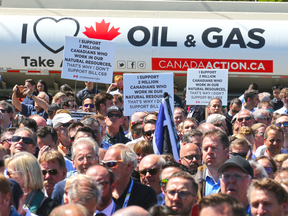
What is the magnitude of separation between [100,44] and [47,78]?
5639mm

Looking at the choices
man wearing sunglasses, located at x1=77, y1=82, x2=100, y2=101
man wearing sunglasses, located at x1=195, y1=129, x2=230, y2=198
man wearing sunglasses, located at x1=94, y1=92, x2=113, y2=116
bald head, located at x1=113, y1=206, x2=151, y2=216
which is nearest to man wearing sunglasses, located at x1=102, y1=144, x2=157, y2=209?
man wearing sunglasses, located at x1=195, y1=129, x2=230, y2=198

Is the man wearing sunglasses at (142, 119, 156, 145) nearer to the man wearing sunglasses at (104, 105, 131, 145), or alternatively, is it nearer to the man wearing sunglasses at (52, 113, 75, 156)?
the man wearing sunglasses at (104, 105, 131, 145)

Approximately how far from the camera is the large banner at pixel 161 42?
13898 millimetres

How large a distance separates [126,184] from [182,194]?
94 centimetres

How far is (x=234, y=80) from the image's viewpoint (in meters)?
14.4

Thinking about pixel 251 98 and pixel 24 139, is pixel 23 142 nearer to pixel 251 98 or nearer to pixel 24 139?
pixel 24 139

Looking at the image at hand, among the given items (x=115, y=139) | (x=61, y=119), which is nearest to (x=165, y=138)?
(x=115, y=139)

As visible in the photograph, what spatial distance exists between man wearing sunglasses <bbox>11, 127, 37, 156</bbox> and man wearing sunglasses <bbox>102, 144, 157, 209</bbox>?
137 cm

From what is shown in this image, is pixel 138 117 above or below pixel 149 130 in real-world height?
above

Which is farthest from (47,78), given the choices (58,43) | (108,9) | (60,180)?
(60,180)

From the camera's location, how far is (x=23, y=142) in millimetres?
5797

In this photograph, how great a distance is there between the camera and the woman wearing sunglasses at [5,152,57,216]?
410 cm

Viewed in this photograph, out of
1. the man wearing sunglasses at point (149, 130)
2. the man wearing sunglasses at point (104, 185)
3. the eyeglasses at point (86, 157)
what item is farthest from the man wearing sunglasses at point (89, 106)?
the man wearing sunglasses at point (104, 185)

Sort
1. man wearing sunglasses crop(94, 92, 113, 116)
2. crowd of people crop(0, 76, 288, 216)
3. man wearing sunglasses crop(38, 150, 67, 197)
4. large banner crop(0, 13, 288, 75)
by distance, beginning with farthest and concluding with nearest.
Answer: large banner crop(0, 13, 288, 75), man wearing sunglasses crop(94, 92, 113, 116), man wearing sunglasses crop(38, 150, 67, 197), crowd of people crop(0, 76, 288, 216)
